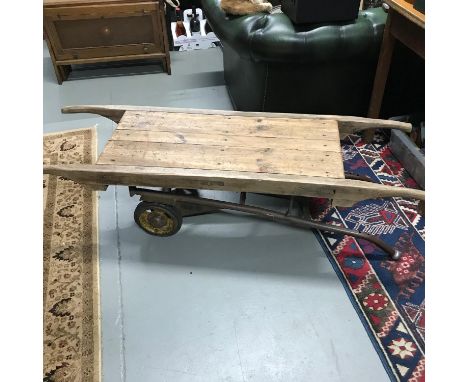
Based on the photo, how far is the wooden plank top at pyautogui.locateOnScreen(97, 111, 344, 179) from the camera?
143 centimetres

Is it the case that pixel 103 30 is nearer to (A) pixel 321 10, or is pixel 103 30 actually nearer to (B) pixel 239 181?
(A) pixel 321 10

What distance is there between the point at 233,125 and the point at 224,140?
0.44 ft

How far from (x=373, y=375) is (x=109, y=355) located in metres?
1.00

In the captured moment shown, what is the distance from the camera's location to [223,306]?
152 cm

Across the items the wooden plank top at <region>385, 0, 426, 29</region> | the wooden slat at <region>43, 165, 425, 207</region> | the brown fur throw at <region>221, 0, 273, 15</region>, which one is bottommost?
the wooden slat at <region>43, 165, 425, 207</region>

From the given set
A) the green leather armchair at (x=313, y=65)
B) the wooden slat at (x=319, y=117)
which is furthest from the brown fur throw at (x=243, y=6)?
the wooden slat at (x=319, y=117)

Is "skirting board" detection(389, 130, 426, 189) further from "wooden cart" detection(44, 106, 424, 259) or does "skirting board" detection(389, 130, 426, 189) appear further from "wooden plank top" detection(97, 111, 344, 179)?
"wooden plank top" detection(97, 111, 344, 179)

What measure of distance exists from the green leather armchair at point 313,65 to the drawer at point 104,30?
2.46ft

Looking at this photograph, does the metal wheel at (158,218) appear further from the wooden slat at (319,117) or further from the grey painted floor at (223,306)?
the wooden slat at (319,117)

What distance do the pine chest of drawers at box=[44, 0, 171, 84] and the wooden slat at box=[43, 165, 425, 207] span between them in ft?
6.08

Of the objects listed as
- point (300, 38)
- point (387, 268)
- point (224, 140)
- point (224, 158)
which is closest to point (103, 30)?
point (300, 38)

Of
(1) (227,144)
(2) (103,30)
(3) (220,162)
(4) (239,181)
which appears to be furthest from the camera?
(2) (103,30)

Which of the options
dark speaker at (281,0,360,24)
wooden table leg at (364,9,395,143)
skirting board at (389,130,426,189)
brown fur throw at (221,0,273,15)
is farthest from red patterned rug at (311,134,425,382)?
brown fur throw at (221,0,273,15)

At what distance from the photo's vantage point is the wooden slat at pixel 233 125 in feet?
5.30
